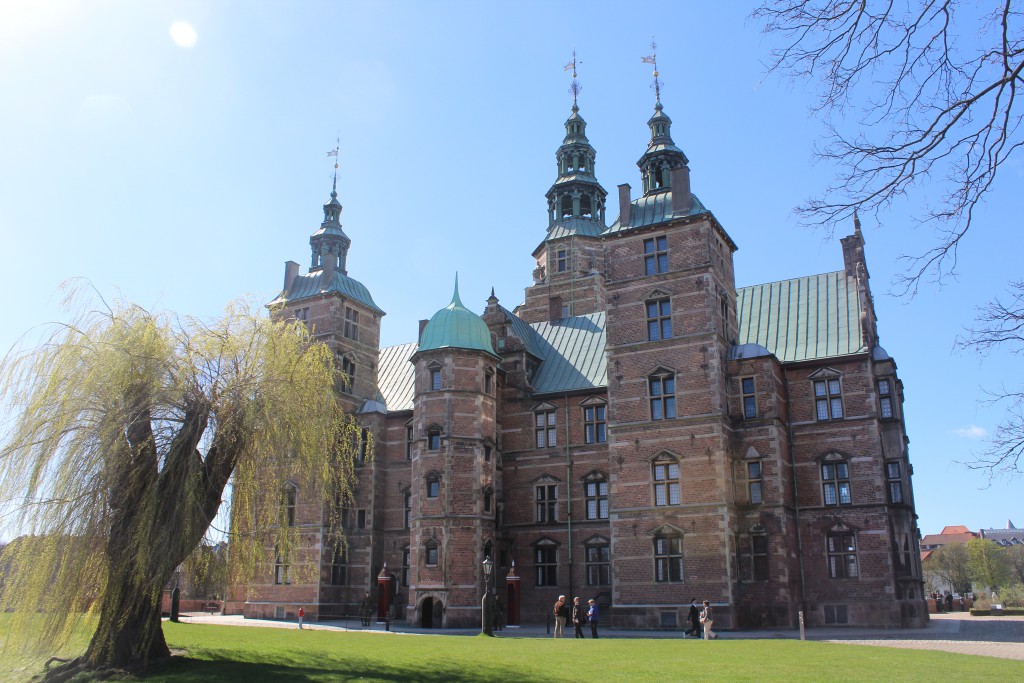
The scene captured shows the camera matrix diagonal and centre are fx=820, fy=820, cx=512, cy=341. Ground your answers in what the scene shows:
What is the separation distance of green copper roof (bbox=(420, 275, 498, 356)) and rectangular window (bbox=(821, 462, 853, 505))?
15.6 metres

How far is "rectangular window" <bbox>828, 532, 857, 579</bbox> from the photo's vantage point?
32.3 metres

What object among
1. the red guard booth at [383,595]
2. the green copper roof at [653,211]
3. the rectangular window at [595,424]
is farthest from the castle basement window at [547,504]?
the green copper roof at [653,211]

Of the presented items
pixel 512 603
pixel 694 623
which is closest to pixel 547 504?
pixel 512 603

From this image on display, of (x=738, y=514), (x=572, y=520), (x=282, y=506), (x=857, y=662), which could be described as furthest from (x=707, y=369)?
(x=282, y=506)

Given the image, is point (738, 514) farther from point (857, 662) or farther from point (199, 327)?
point (199, 327)

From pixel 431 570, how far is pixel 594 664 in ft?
61.3

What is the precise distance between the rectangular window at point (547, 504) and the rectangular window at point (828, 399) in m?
12.3

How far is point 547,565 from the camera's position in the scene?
123 feet

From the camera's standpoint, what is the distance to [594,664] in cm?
1739

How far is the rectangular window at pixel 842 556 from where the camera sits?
32.3 metres

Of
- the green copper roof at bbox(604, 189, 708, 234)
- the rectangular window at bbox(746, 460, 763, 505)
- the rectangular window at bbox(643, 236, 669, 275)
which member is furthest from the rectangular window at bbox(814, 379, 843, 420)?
the green copper roof at bbox(604, 189, 708, 234)

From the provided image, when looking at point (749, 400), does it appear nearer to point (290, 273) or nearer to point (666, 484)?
point (666, 484)

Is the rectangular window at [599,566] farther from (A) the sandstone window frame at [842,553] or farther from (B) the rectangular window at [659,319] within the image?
(B) the rectangular window at [659,319]

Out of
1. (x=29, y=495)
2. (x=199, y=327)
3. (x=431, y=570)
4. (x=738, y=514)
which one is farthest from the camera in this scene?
(x=431, y=570)
